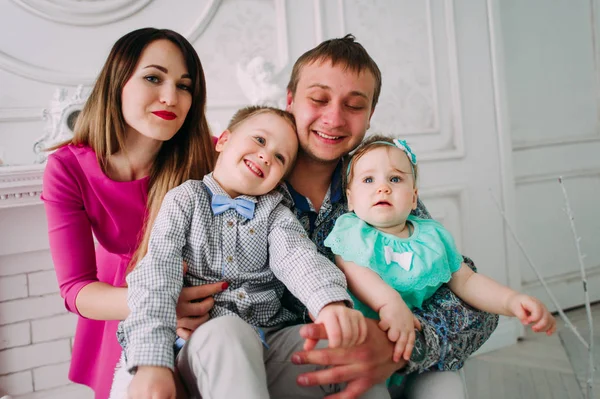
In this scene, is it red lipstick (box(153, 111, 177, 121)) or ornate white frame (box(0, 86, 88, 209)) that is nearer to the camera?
red lipstick (box(153, 111, 177, 121))

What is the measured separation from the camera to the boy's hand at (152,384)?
74cm

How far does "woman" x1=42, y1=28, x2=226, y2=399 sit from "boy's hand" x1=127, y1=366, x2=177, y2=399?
1.30 feet

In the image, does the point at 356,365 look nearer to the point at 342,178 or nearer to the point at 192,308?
the point at 192,308

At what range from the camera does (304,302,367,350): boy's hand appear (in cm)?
80

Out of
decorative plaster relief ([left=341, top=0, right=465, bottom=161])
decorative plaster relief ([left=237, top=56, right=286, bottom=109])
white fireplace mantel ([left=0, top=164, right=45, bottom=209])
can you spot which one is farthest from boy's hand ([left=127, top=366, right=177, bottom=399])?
decorative plaster relief ([left=341, top=0, right=465, bottom=161])

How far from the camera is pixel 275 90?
2135 millimetres

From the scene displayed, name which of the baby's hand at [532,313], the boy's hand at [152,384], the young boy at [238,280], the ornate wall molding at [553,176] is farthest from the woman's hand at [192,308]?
the ornate wall molding at [553,176]

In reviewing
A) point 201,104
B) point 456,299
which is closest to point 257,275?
point 456,299

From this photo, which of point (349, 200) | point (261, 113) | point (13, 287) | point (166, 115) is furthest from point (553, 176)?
point (13, 287)

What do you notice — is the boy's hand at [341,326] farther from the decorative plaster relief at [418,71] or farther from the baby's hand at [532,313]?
the decorative plaster relief at [418,71]

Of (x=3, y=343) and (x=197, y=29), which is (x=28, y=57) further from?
(x=3, y=343)

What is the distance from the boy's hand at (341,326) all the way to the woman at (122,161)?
0.55 metres

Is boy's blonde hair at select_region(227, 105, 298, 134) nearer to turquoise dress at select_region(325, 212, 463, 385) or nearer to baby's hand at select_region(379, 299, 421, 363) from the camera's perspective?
turquoise dress at select_region(325, 212, 463, 385)

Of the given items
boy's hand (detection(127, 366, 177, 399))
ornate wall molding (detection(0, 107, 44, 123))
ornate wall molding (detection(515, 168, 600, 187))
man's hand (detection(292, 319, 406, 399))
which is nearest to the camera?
boy's hand (detection(127, 366, 177, 399))
